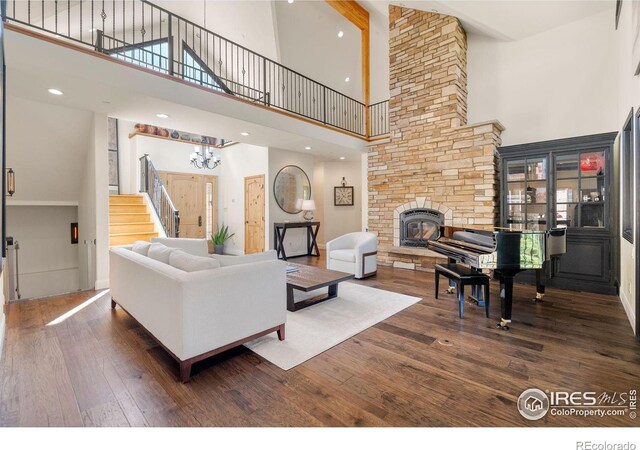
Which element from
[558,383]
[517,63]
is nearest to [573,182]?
[517,63]

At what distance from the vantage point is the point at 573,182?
Answer: 4250 mm

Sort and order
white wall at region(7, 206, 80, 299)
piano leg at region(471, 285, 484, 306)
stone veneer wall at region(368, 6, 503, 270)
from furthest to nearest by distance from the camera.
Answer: white wall at region(7, 206, 80, 299) → stone veneer wall at region(368, 6, 503, 270) → piano leg at region(471, 285, 484, 306)

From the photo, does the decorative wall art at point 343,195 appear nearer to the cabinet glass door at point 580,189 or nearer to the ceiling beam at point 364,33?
the ceiling beam at point 364,33

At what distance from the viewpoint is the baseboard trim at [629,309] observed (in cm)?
283

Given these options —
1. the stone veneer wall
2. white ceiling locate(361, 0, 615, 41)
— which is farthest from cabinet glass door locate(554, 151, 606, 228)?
white ceiling locate(361, 0, 615, 41)

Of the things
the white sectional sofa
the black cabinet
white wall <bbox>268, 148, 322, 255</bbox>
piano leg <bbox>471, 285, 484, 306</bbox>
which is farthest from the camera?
white wall <bbox>268, 148, 322, 255</bbox>

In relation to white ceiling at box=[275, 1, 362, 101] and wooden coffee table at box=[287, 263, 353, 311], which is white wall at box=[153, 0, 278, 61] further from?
wooden coffee table at box=[287, 263, 353, 311]

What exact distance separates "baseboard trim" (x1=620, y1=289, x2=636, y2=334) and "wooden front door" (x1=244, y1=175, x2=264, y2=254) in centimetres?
623

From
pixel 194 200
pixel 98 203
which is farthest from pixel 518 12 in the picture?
pixel 194 200

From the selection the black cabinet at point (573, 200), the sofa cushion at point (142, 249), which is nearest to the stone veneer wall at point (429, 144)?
the black cabinet at point (573, 200)

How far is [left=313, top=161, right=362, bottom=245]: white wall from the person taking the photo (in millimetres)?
9234

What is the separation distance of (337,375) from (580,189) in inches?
172

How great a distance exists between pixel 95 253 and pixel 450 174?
600cm

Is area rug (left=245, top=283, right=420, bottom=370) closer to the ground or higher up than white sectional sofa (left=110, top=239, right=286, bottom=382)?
closer to the ground
